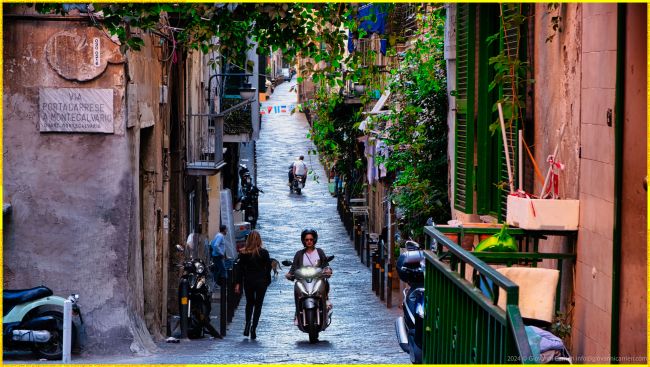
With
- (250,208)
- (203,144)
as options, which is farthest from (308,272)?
(250,208)

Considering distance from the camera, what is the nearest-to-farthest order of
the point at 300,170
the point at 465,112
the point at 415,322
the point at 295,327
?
the point at 415,322, the point at 465,112, the point at 295,327, the point at 300,170

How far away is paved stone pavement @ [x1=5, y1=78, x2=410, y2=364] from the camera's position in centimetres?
1391

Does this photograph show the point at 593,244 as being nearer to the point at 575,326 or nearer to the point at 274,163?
the point at 575,326

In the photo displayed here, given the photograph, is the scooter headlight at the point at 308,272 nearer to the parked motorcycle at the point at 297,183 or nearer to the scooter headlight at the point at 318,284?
the scooter headlight at the point at 318,284

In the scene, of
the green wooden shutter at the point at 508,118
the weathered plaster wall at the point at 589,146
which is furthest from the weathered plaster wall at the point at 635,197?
the green wooden shutter at the point at 508,118

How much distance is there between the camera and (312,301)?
1609 cm

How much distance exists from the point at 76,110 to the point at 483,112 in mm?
5339

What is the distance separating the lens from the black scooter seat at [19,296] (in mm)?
13156

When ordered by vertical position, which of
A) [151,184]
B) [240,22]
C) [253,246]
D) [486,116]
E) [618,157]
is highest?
[240,22]

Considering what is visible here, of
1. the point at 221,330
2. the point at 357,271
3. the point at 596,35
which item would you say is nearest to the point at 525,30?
the point at 596,35

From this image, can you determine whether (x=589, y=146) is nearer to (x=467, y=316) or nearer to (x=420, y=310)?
(x=467, y=316)

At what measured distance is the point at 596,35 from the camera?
735 cm

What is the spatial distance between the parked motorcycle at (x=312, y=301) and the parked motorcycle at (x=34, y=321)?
143 inches

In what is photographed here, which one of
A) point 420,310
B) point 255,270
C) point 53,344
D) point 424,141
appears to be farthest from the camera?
point 424,141
